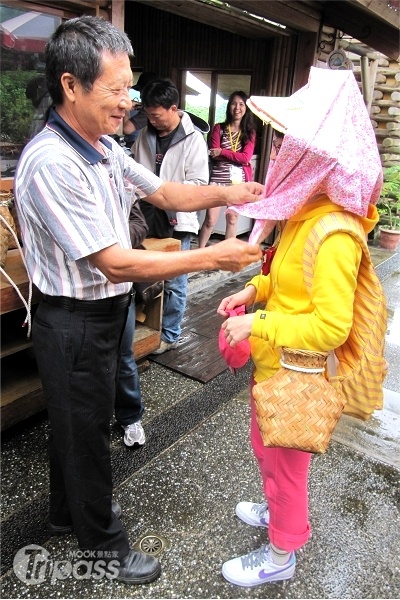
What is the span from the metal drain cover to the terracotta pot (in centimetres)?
730

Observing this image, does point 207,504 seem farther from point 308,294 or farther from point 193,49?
point 193,49

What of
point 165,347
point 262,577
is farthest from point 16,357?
point 262,577

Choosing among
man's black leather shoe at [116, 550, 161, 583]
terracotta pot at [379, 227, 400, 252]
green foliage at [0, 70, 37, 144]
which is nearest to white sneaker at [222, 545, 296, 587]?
man's black leather shoe at [116, 550, 161, 583]

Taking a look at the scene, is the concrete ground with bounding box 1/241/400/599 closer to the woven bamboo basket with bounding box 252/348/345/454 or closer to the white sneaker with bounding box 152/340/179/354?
the white sneaker with bounding box 152/340/179/354

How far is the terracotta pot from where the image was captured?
26.9 feet

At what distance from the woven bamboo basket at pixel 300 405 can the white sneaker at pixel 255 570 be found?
31.5 inches

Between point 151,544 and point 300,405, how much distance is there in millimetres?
1218

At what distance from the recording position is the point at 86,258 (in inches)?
65.3

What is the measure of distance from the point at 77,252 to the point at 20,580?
153 centimetres

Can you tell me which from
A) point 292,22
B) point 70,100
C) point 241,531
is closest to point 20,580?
point 241,531

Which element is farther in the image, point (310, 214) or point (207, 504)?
point (207, 504)

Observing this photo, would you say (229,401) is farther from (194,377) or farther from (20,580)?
(20,580)

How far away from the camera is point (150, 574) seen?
2053 mm

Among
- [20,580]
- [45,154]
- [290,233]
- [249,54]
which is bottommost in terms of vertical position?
[20,580]
